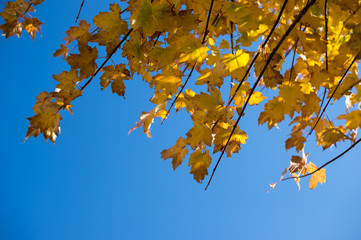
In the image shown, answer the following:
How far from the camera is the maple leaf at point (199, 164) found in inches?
26.2

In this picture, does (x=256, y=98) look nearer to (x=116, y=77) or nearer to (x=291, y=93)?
(x=291, y=93)

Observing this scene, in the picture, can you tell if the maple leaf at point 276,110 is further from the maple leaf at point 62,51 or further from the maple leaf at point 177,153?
the maple leaf at point 62,51

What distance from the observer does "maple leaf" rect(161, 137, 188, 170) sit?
749 millimetres

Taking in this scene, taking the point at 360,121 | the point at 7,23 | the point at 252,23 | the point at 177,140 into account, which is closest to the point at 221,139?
the point at 177,140

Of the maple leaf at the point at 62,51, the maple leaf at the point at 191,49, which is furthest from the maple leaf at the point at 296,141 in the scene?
the maple leaf at the point at 62,51

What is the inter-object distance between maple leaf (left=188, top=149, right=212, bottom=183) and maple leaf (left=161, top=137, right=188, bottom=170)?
8 cm

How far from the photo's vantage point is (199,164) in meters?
0.67

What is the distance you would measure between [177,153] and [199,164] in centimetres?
10

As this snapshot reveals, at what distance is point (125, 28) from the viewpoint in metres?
0.63

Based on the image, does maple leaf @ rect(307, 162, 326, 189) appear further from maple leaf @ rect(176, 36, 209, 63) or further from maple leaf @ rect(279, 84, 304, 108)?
maple leaf @ rect(176, 36, 209, 63)

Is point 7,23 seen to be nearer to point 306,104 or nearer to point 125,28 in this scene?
point 125,28

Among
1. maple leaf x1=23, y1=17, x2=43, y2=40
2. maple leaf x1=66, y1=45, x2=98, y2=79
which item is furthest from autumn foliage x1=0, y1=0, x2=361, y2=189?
maple leaf x1=23, y1=17, x2=43, y2=40

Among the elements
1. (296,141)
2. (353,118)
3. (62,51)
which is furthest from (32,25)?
(353,118)

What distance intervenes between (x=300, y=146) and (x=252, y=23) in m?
0.45
